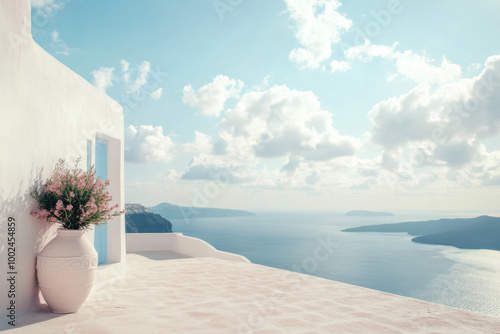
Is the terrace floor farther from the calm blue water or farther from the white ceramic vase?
the calm blue water

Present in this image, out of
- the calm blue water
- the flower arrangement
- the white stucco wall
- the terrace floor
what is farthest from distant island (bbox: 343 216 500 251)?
the white stucco wall

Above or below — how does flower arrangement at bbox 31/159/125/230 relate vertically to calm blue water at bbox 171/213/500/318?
above

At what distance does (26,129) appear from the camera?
12.2 feet

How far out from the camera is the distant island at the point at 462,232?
60688 mm

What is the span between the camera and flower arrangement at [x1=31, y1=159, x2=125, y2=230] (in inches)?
147

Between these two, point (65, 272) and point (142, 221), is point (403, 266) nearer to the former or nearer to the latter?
point (142, 221)

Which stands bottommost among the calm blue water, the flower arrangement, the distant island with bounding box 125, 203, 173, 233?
the calm blue water

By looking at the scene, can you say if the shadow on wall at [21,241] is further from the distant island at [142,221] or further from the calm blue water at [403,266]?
the distant island at [142,221]

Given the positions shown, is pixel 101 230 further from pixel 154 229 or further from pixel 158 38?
pixel 154 229

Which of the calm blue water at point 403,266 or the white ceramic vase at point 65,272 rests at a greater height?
the white ceramic vase at point 65,272

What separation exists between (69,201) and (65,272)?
73 centimetres

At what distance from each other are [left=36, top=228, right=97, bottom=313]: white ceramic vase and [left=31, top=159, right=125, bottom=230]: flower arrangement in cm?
17

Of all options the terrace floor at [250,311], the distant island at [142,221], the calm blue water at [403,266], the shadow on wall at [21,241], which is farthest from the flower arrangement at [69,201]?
the distant island at [142,221]

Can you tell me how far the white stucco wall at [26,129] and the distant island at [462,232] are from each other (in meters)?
70.9
